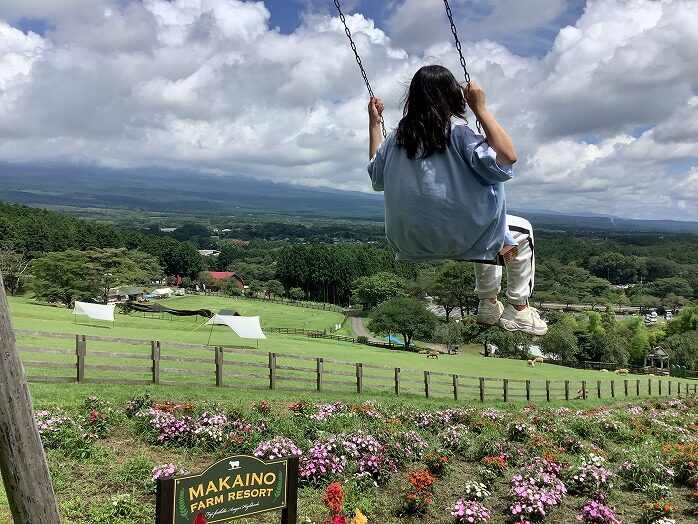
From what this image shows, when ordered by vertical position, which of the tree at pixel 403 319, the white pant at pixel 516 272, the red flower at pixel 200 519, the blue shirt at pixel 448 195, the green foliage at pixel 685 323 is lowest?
the green foliage at pixel 685 323

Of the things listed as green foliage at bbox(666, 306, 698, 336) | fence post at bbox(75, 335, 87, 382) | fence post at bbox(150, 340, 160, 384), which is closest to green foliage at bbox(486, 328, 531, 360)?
green foliage at bbox(666, 306, 698, 336)

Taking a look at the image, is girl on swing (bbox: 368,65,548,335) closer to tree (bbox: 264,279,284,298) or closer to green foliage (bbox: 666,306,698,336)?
green foliage (bbox: 666,306,698,336)

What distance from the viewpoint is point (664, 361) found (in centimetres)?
4875

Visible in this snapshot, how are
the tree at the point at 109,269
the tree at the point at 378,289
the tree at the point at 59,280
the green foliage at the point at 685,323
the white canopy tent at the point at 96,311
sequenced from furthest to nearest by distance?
the tree at the point at 378,289, the green foliage at the point at 685,323, the tree at the point at 109,269, the tree at the point at 59,280, the white canopy tent at the point at 96,311

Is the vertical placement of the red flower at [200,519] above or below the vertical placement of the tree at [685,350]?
above

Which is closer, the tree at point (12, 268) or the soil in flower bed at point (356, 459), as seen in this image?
the soil in flower bed at point (356, 459)

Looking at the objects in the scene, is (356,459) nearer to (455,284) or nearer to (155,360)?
(155,360)

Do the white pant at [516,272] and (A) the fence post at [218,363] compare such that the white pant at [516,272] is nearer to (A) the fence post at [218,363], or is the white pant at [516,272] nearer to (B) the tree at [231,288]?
(A) the fence post at [218,363]

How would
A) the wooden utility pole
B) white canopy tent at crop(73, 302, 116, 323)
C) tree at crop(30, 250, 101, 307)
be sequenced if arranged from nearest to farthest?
1. the wooden utility pole
2. white canopy tent at crop(73, 302, 116, 323)
3. tree at crop(30, 250, 101, 307)

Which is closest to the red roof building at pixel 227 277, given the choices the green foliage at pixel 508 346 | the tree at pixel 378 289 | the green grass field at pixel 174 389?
the tree at pixel 378 289

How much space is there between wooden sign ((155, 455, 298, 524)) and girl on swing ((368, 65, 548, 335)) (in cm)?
247

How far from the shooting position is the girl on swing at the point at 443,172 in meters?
2.37

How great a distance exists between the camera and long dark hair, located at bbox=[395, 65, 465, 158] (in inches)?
96.4

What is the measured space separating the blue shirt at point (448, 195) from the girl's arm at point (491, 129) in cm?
4
